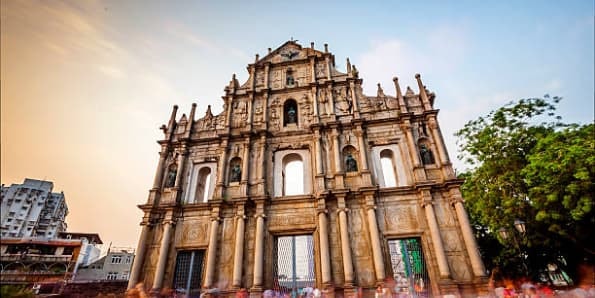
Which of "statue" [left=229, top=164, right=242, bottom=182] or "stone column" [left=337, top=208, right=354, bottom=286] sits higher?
"statue" [left=229, top=164, right=242, bottom=182]

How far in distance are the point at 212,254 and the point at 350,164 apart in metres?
6.87

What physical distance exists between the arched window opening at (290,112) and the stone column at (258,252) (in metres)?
5.42

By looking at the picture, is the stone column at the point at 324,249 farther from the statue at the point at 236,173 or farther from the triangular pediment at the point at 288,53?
the triangular pediment at the point at 288,53

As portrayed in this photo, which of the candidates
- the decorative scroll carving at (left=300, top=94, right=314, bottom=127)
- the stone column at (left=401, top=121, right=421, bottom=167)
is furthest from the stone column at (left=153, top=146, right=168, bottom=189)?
the stone column at (left=401, top=121, right=421, bottom=167)

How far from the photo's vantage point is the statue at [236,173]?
45.3 ft

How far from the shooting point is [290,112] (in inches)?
622

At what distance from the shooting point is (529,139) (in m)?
14.3

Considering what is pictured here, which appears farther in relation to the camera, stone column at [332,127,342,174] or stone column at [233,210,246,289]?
stone column at [332,127,342,174]

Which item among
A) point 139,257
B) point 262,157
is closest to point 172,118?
point 262,157

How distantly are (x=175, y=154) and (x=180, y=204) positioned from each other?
3008 mm

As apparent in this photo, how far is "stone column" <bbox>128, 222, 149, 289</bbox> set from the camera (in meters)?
11.6

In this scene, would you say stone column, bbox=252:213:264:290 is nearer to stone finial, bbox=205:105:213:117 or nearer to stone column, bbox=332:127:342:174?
stone column, bbox=332:127:342:174

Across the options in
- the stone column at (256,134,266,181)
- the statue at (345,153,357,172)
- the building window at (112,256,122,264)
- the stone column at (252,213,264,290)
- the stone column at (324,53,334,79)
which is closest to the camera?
the stone column at (252,213,264,290)

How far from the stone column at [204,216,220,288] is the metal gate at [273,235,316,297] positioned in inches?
92.6
